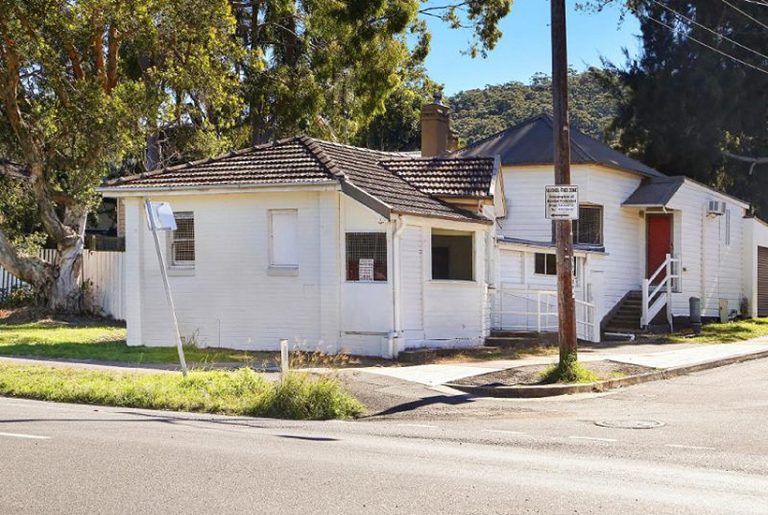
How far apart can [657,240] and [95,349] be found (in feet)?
60.1

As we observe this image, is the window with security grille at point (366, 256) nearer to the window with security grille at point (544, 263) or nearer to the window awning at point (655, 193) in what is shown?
the window with security grille at point (544, 263)

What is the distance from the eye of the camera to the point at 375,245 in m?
18.6

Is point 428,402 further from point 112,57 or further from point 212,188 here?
point 112,57

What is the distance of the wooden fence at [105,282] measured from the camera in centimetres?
2764

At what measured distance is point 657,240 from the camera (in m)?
29.9

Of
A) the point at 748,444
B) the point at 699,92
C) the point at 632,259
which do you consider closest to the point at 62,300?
the point at 632,259

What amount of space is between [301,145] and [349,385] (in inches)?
332

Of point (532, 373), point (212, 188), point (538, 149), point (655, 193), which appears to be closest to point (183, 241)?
point (212, 188)

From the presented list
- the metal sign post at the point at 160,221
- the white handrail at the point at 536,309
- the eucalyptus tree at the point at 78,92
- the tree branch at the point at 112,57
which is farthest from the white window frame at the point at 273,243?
the tree branch at the point at 112,57

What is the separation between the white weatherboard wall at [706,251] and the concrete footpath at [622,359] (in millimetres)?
5601

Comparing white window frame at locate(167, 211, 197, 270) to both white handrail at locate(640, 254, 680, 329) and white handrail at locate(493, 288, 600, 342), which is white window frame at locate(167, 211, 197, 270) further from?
white handrail at locate(640, 254, 680, 329)

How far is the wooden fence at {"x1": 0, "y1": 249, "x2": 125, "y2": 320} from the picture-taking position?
2764cm

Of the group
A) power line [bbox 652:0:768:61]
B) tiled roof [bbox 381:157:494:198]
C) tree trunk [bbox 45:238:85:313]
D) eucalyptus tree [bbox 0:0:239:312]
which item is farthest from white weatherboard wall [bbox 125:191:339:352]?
power line [bbox 652:0:768:61]

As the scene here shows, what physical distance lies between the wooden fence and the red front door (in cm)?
1651
